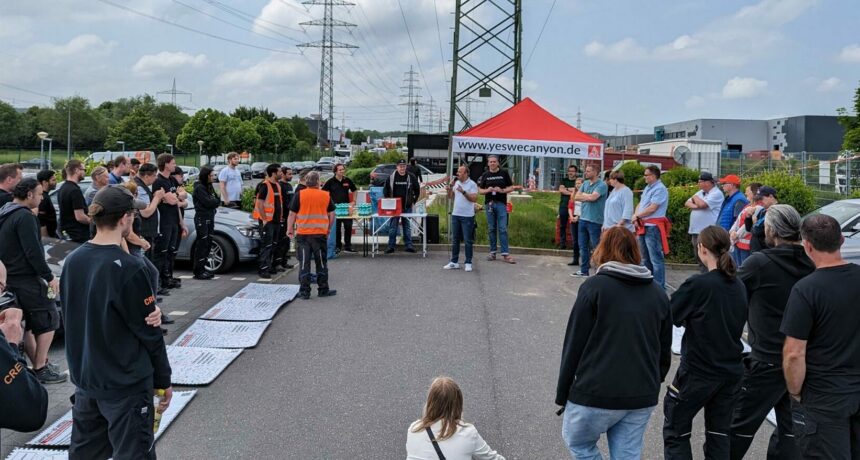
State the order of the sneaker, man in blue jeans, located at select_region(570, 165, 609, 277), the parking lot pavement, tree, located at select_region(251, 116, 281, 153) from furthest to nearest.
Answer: tree, located at select_region(251, 116, 281, 153) → man in blue jeans, located at select_region(570, 165, 609, 277) → the sneaker → the parking lot pavement

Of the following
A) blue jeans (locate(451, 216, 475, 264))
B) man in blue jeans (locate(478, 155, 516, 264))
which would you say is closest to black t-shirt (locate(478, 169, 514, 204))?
man in blue jeans (locate(478, 155, 516, 264))

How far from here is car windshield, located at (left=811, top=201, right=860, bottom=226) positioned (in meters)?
10.8

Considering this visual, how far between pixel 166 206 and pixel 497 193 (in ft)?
18.6

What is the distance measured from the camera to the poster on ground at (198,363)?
6.13 metres

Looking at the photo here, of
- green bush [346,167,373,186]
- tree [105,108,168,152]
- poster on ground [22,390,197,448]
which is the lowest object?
poster on ground [22,390,197,448]

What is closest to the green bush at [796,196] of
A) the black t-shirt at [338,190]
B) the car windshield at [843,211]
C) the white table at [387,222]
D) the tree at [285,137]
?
the car windshield at [843,211]

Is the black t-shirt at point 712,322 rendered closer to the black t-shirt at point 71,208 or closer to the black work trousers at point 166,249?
the black t-shirt at point 71,208

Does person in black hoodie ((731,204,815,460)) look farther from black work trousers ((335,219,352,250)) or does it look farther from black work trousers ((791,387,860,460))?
black work trousers ((335,219,352,250))

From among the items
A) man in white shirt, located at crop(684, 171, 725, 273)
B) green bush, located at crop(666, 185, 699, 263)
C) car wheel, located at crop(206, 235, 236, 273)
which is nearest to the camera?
man in white shirt, located at crop(684, 171, 725, 273)

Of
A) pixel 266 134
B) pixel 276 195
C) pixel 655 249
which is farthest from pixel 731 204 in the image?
pixel 266 134

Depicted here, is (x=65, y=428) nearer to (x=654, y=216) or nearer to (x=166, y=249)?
(x=166, y=249)

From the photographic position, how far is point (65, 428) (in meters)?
4.99

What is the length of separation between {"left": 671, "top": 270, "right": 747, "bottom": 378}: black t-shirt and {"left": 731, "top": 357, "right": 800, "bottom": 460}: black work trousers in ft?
1.08

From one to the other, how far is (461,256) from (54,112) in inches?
3021
